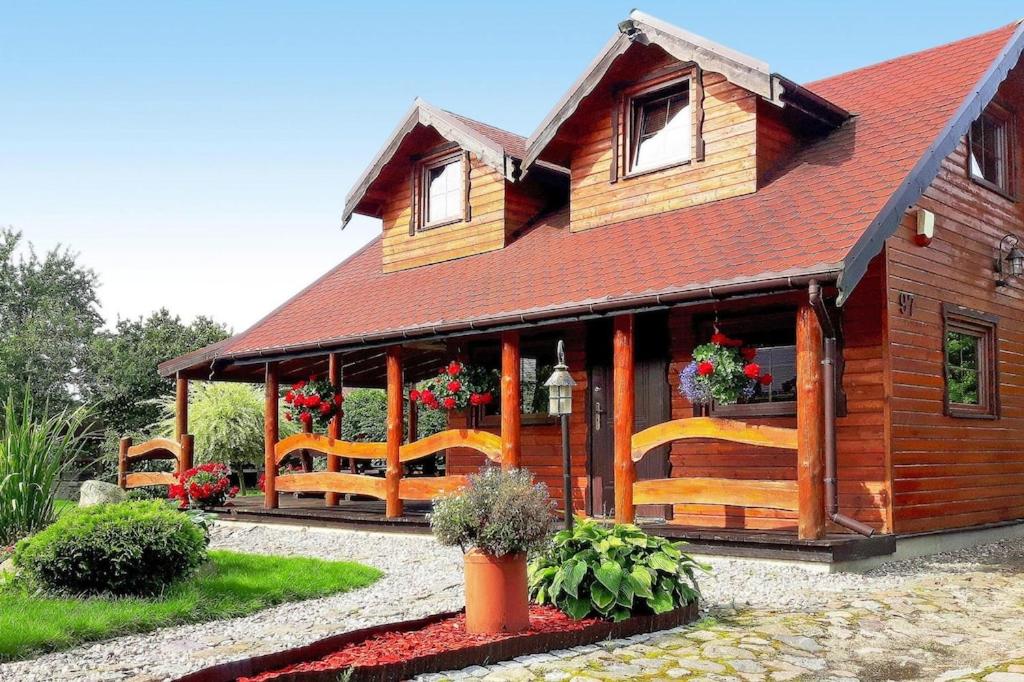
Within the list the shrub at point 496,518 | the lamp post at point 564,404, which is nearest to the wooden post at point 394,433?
the lamp post at point 564,404

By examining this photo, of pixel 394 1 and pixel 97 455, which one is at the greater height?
pixel 394 1

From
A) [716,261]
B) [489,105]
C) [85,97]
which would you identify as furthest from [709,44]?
[85,97]

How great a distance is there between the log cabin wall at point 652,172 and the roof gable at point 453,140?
1.13 metres

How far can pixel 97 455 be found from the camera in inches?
1048

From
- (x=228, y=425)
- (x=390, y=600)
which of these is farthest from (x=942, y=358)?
(x=228, y=425)

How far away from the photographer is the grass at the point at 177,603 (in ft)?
20.2

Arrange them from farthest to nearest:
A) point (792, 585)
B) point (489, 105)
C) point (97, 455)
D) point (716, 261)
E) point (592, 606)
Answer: point (97, 455)
point (489, 105)
point (716, 261)
point (792, 585)
point (592, 606)

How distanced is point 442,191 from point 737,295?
715 centimetres

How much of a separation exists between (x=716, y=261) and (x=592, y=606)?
4.13 m

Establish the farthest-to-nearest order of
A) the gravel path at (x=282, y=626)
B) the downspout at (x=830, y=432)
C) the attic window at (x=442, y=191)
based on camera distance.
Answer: the attic window at (x=442, y=191) → the downspout at (x=830, y=432) → the gravel path at (x=282, y=626)

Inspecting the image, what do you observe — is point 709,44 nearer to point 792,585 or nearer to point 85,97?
point 792,585

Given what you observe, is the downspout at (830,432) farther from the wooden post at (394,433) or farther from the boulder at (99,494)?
the boulder at (99,494)

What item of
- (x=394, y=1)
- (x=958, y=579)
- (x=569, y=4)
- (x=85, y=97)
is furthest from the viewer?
(x=85, y=97)

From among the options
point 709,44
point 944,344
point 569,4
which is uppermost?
point 569,4
